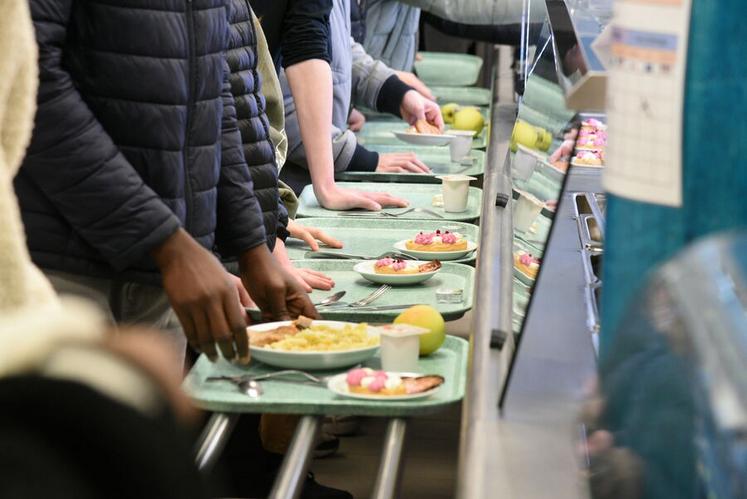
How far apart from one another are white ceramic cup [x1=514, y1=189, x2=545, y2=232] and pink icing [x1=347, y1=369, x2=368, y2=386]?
1.21ft

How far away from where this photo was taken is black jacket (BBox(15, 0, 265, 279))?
1853 millimetres

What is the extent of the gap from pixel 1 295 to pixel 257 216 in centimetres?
133

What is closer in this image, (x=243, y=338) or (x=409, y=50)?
(x=243, y=338)

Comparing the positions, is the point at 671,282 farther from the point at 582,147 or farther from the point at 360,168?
the point at 360,168

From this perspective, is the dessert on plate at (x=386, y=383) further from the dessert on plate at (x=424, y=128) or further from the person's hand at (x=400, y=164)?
the dessert on plate at (x=424, y=128)

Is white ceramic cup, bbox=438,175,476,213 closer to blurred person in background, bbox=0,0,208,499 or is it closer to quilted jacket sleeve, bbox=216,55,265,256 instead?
quilted jacket sleeve, bbox=216,55,265,256

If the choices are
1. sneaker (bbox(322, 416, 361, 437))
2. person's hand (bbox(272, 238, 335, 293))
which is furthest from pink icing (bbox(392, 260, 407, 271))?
sneaker (bbox(322, 416, 361, 437))

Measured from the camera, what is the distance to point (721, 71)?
1060mm

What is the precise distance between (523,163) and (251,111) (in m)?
0.61

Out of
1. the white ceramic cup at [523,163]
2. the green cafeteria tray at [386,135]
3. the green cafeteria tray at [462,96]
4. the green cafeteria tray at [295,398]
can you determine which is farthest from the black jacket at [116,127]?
the green cafeteria tray at [462,96]

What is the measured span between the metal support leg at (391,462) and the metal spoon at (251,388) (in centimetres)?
22

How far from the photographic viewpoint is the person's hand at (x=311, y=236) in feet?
10.3

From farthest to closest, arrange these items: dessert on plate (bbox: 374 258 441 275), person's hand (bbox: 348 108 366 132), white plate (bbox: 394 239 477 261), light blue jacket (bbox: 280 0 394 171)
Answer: person's hand (bbox: 348 108 366 132) → light blue jacket (bbox: 280 0 394 171) → white plate (bbox: 394 239 477 261) → dessert on plate (bbox: 374 258 441 275)

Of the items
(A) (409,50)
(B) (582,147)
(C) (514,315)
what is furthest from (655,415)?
(A) (409,50)
